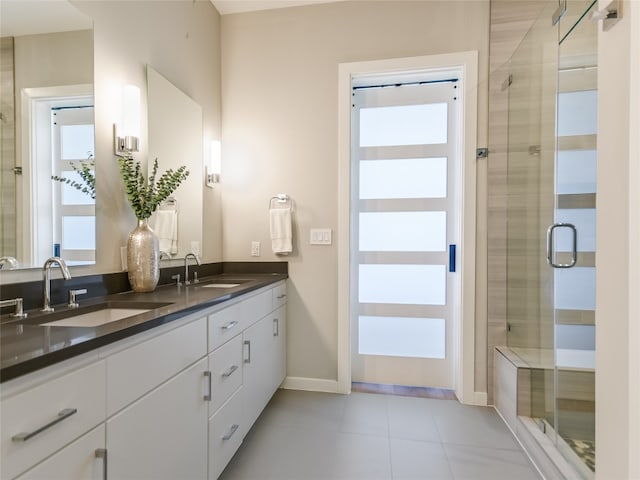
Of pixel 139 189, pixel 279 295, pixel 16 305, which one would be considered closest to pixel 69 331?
pixel 16 305

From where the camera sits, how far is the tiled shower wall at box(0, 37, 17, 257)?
3.55ft

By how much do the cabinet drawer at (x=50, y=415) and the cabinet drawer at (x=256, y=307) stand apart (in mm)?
899

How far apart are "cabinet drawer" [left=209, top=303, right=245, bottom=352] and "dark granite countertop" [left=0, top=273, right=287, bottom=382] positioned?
0.07 m

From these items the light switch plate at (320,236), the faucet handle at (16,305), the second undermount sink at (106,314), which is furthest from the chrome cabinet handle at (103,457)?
the light switch plate at (320,236)

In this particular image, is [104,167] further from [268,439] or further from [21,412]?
[268,439]

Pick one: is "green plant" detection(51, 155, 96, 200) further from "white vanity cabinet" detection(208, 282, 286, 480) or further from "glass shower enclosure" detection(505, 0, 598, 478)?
"glass shower enclosure" detection(505, 0, 598, 478)

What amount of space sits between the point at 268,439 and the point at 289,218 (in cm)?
147

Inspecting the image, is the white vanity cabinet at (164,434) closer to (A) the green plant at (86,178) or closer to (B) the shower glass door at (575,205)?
(A) the green plant at (86,178)

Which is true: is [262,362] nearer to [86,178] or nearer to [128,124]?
[86,178]

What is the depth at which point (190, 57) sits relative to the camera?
2230mm

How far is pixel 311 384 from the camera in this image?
2.51 meters

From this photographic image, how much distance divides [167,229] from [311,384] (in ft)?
5.21

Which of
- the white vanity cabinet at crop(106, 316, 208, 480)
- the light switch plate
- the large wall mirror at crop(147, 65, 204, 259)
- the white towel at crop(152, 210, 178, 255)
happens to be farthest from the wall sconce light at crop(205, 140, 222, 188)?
the white vanity cabinet at crop(106, 316, 208, 480)

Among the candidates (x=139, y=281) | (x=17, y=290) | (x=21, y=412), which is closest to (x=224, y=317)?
(x=139, y=281)
